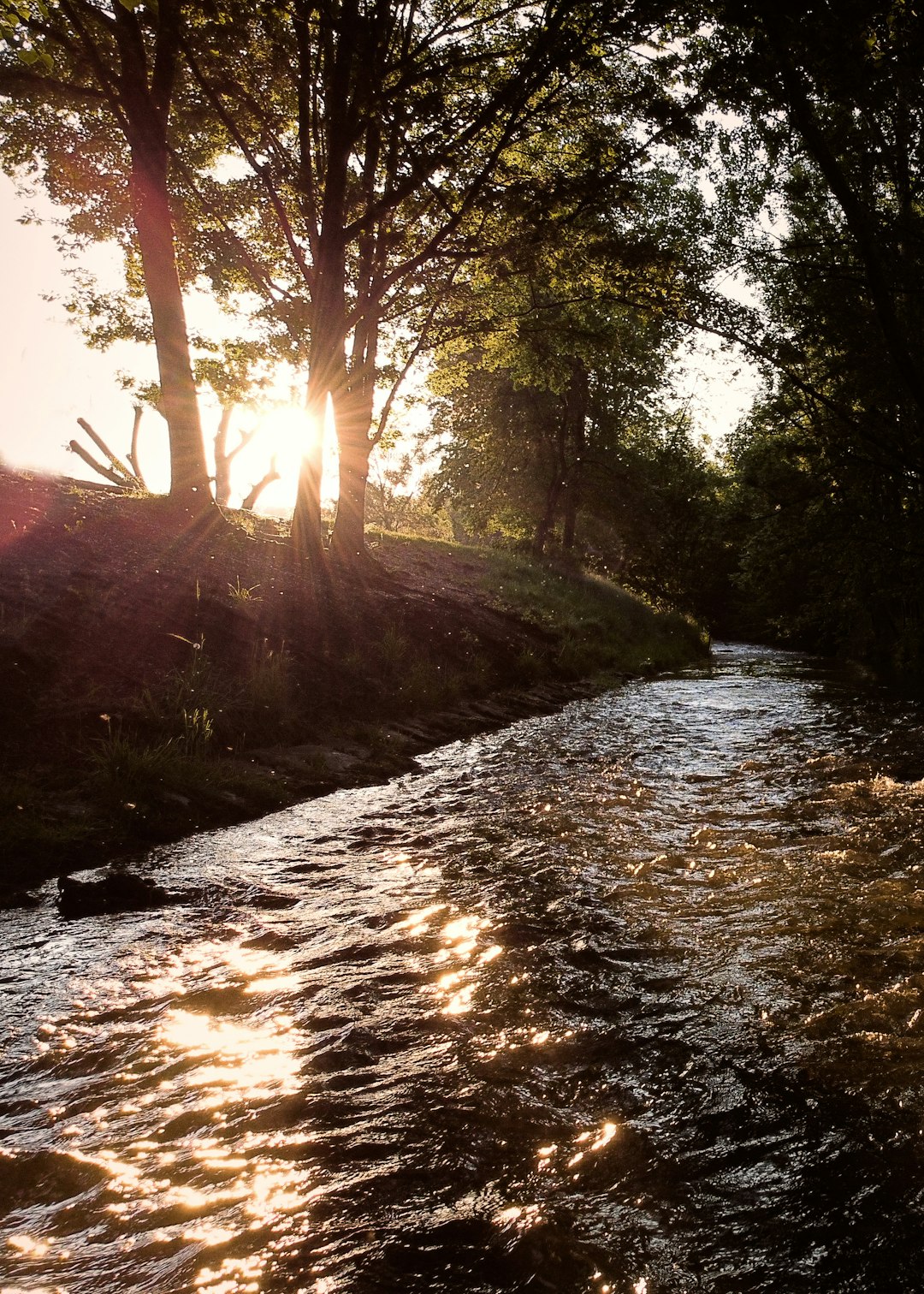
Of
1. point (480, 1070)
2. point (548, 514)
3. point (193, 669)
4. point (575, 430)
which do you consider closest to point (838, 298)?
point (193, 669)

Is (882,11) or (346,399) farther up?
(882,11)

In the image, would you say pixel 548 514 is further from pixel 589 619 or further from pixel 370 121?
pixel 370 121

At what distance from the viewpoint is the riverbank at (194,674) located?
20.9 ft

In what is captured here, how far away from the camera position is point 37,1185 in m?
2.63

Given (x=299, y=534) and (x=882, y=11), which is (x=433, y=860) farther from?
(x=882, y=11)

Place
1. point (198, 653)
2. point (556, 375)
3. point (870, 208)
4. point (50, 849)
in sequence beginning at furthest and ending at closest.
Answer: point (556, 375)
point (870, 208)
point (198, 653)
point (50, 849)

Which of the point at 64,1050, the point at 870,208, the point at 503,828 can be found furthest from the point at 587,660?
the point at 64,1050

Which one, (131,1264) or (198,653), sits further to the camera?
(198,653)

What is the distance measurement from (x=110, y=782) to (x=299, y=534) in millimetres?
8069

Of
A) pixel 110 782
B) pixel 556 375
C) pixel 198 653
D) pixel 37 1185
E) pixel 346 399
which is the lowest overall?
pixel 37 1185

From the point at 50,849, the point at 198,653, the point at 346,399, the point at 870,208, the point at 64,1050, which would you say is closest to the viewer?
the point at 64,1050

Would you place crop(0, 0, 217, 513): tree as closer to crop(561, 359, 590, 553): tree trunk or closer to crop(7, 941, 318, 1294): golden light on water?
crop(7, 941, 318, 1294): golden light on water

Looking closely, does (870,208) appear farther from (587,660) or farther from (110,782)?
(110,782)

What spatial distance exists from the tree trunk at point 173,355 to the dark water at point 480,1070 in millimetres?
9495
